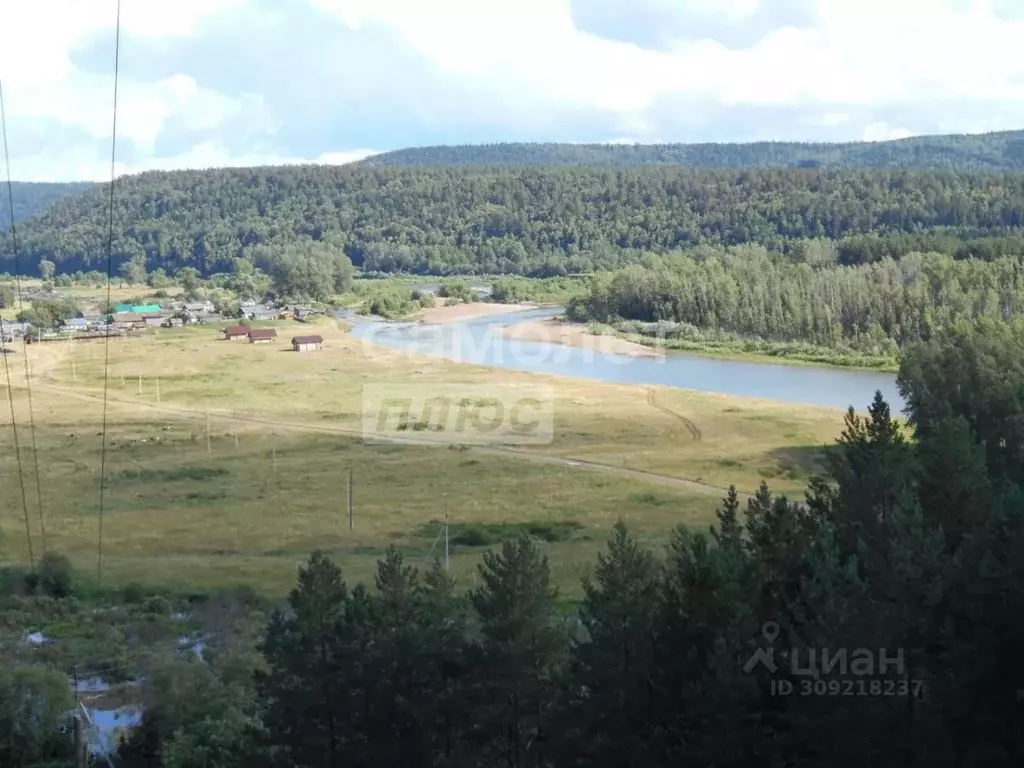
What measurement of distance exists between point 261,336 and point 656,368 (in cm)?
1740

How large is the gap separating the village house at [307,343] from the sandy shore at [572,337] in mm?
9928

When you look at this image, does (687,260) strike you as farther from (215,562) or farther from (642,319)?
(215,562)

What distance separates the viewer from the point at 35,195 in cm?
13550

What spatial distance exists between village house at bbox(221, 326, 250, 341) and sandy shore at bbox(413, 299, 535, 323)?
1203 cm

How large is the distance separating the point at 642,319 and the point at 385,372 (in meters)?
21.6

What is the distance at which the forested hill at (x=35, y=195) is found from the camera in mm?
124206

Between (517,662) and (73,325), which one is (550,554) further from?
(73,325)

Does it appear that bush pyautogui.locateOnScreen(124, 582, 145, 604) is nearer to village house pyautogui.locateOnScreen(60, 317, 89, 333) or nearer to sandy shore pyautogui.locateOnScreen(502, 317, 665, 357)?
sandy shore pyautogui.locateOnScreen(502, 317, 665, 357)

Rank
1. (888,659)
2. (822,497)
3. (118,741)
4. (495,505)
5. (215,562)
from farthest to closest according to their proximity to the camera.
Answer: (495,505), (215,562), (822,497), (118,741), (888,659)

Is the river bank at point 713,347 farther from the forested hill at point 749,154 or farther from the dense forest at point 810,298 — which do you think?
the forested hill at point 749,154

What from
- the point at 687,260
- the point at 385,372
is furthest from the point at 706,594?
the point at 687,260

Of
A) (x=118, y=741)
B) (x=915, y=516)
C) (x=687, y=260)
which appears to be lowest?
(x=118, y=741)

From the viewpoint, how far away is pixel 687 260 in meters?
63.6

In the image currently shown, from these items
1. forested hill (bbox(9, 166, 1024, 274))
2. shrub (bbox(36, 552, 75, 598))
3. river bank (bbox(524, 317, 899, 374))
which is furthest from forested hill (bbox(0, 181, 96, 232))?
shrub (bbox(36, 552, 75, 598))
